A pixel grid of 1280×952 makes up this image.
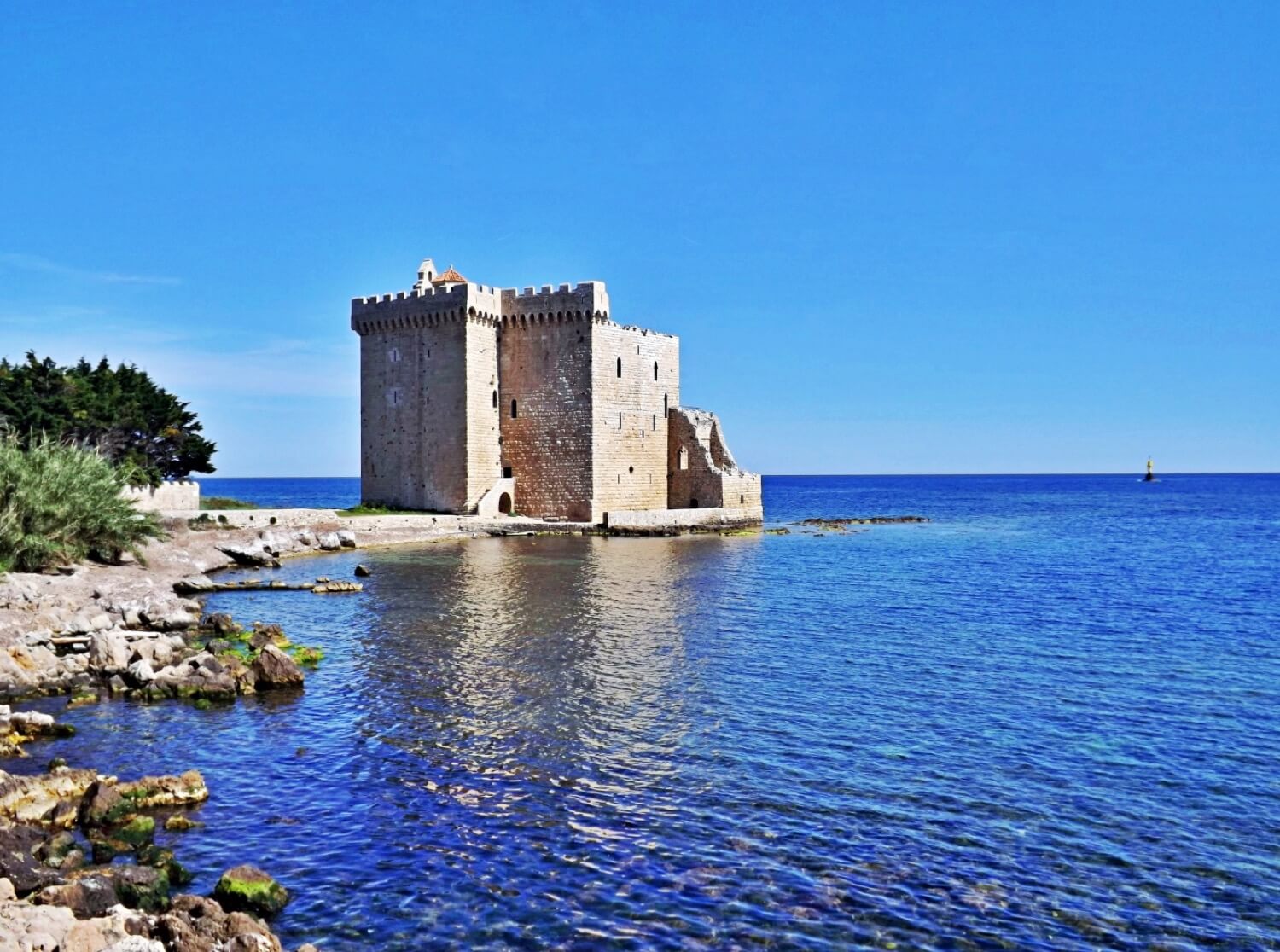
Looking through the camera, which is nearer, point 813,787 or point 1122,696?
point 813,787

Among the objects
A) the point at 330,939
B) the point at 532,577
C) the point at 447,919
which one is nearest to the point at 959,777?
the point at 447,919

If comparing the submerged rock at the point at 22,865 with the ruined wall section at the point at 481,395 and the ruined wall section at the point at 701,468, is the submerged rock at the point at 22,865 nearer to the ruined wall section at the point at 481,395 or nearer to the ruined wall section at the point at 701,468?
the ruined wall section at the point at 481,395

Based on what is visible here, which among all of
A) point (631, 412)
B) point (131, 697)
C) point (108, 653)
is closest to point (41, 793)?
point (131, 697)

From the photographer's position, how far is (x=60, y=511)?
23062 mm

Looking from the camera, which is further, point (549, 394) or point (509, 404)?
point (509, 404)

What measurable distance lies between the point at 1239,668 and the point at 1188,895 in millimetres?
9870

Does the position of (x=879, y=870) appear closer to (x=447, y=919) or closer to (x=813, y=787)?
(x=813, y=787)

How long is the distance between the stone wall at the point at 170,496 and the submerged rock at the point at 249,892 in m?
28.2

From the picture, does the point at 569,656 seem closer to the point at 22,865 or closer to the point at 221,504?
the point at 22,865

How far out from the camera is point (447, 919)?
7535mm

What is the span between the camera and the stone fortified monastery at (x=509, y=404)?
41.1 m

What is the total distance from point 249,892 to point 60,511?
1851 cm

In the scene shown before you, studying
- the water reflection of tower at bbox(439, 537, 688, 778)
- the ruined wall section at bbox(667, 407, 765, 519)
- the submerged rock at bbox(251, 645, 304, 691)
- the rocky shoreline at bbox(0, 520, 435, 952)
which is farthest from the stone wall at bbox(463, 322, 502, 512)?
the submerged rock at bbox(251, 645, 304, 691)

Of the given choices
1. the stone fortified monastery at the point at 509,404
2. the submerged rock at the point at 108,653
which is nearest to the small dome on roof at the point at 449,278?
the stone fortified monastery at the point at 509,404
